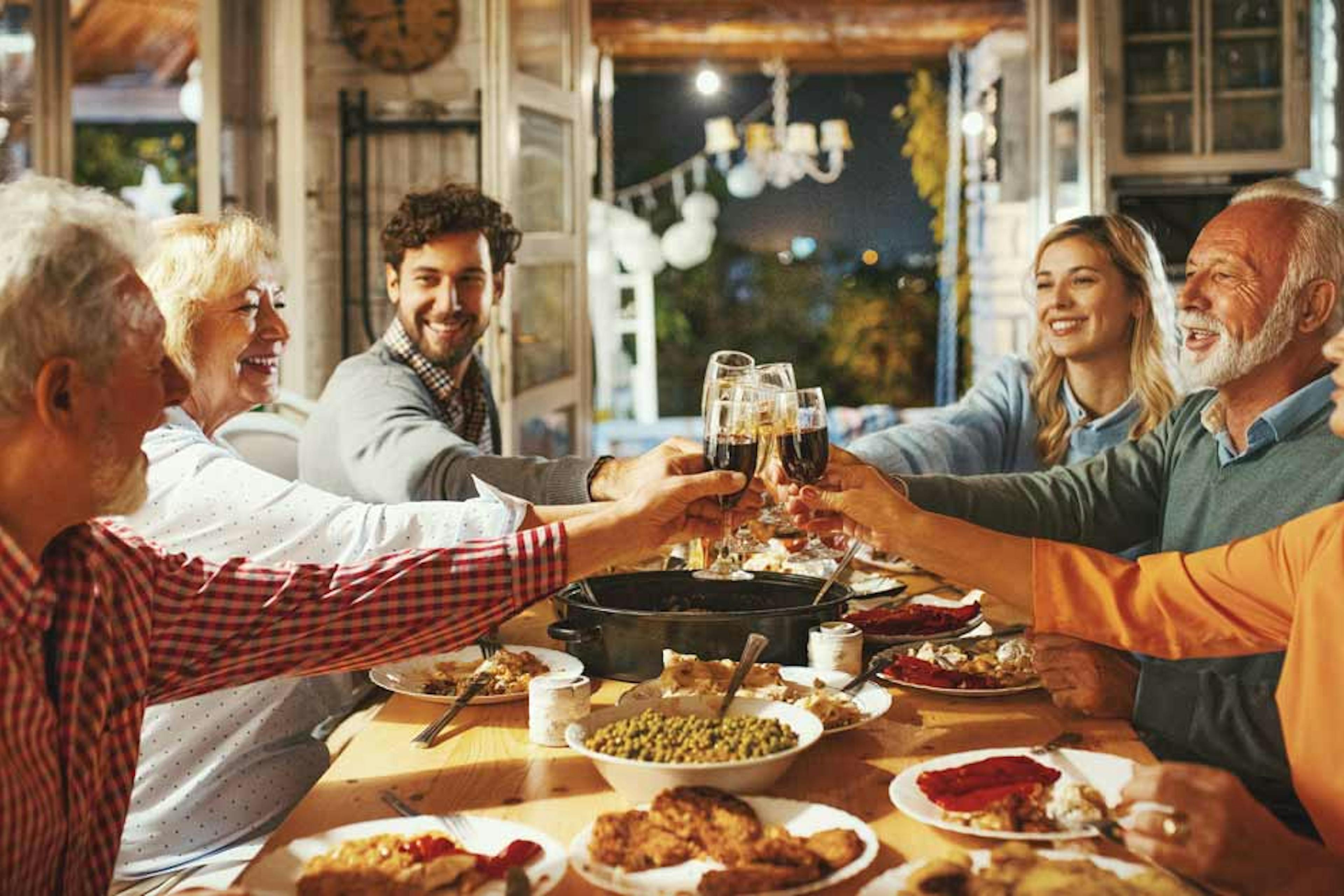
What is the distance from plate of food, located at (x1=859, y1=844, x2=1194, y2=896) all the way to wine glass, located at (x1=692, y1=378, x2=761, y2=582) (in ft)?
2.92

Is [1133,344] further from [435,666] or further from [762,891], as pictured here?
[762,891]

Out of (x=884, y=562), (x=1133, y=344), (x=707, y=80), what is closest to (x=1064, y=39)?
(x=1133, y=344)

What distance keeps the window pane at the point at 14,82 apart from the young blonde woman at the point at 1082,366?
3401 millimetres

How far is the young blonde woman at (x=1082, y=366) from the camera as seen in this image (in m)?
3.62

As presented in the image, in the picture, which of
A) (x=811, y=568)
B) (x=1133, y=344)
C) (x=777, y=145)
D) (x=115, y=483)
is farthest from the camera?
(x=777, y=145)

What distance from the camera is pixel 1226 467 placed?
2535mm

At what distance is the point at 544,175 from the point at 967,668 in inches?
148

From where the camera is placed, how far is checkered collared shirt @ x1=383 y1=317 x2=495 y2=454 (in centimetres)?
371

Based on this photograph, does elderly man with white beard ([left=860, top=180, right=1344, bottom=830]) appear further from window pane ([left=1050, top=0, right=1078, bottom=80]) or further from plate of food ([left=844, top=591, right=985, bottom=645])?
window pane ([left=1050, top=0, right=1078, bottom=80])

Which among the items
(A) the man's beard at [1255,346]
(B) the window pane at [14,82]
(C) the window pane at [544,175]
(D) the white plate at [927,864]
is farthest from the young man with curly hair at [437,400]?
(B) the window pane at [14,82]

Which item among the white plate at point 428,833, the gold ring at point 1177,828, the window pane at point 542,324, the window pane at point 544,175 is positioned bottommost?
the white plate at point 428,833

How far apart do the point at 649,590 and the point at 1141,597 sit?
29.7 inches

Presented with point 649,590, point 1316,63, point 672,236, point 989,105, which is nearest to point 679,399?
point 672,236

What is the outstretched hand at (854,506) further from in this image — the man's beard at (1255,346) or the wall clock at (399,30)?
the wall clock at (399,30)
